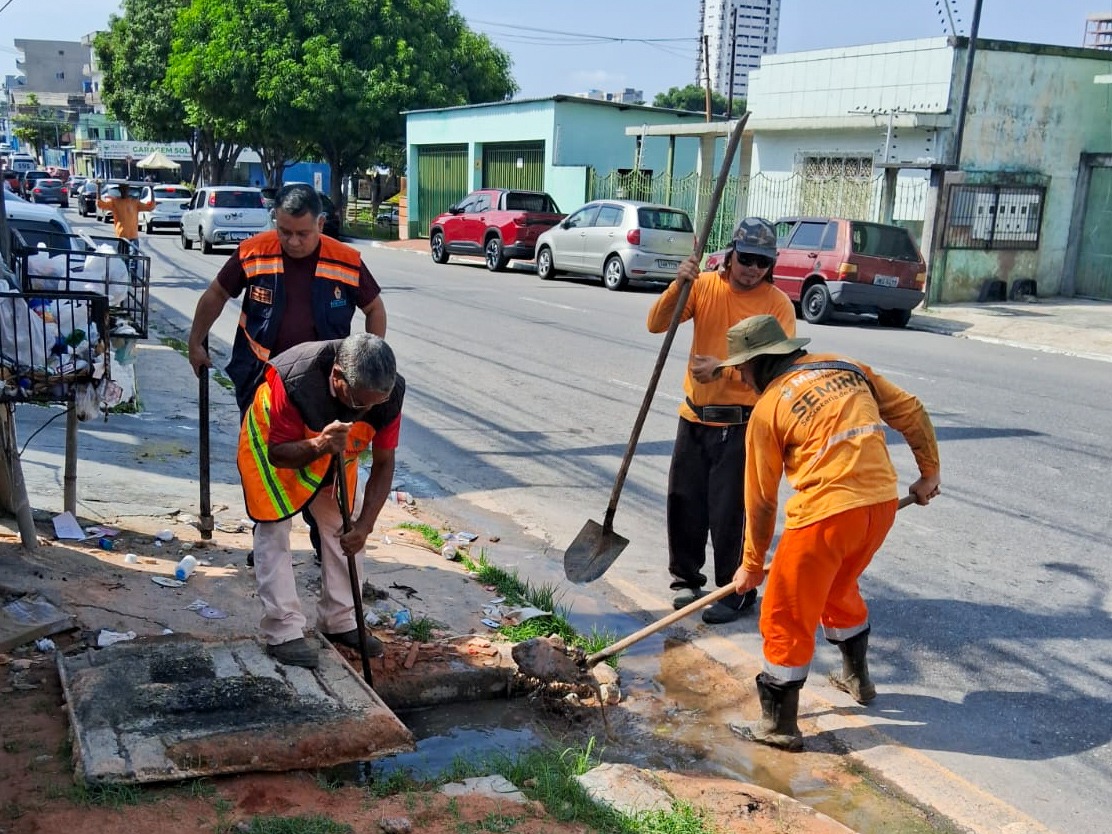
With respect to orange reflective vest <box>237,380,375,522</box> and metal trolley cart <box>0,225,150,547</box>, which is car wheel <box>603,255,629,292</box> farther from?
orange reflective vest <box>237,380,375,522</box>

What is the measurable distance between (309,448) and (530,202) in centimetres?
2116

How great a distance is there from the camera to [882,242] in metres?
15.9

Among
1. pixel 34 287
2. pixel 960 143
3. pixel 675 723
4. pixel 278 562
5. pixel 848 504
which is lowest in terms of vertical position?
pixel 675 723

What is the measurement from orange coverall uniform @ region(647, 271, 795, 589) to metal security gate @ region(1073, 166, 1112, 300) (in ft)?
56.3

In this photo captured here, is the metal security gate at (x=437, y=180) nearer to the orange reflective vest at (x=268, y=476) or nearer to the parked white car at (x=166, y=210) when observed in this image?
the parked white car at (x=166, y=210)

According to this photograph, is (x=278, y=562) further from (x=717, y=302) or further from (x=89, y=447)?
(x=89, y=447)

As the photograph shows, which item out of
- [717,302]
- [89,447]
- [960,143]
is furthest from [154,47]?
[717,302]

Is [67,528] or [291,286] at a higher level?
[291,286]

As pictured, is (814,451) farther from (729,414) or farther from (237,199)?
(237,199)

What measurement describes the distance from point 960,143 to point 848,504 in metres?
16.6

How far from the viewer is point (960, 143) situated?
1834 cm

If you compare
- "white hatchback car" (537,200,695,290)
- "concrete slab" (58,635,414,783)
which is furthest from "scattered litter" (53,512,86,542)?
"white hatchback car" (537,200,695,290)

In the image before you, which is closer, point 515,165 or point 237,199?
point 237,199

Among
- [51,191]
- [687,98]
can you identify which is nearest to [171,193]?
[51,191]
